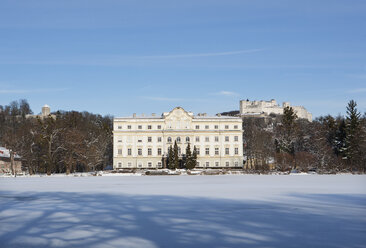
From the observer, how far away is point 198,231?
1026 centimetres

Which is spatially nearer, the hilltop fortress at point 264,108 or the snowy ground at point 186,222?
the snowy ground at point 186,222

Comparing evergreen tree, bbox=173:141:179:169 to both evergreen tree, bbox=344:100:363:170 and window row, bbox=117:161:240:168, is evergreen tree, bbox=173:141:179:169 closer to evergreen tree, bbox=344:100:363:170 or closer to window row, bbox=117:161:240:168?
window row, bbox=117:161:240:168

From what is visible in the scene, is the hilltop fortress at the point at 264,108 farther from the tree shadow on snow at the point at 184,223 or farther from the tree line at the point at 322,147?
the tree shadow on snow at the point at 184,223

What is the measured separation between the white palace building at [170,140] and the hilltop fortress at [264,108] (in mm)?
95721

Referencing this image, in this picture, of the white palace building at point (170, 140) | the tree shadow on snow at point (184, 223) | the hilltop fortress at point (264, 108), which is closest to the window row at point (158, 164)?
the white palace building at point (170, 140)

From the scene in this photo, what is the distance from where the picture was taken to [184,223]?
37.1 feet

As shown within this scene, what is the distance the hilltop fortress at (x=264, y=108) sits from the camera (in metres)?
170

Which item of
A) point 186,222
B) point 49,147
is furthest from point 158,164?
point 186,222

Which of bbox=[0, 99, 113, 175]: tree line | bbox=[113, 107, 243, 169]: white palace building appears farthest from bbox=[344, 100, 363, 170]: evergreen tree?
bbox=[0, 99, 113, 175]: tree line

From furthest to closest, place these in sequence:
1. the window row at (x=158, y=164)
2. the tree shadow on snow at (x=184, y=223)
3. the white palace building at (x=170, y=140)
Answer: the white palace building at (x=170, y=140), the window row at (x=158, y=164), the tree shadow on snow at (x=184, y=223)

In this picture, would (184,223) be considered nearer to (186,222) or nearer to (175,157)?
(186,222)

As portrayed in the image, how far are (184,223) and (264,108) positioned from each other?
6508 inches

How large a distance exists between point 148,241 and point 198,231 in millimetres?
1471

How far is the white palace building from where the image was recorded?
246 feet
